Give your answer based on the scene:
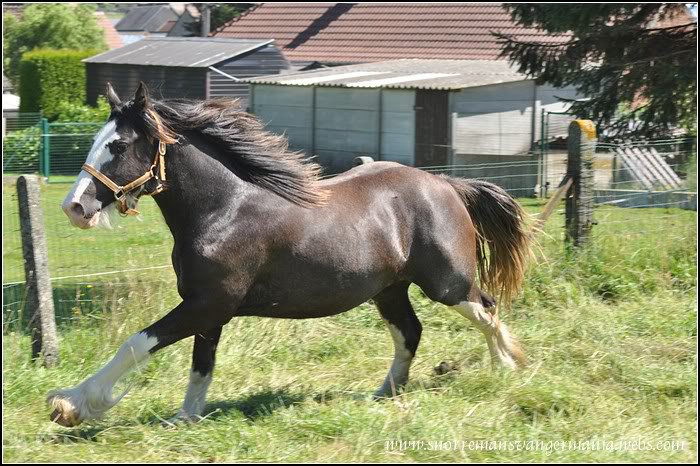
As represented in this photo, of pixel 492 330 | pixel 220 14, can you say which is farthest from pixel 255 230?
pixel 220 14

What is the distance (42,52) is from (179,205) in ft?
91.4

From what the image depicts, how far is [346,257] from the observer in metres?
5.76

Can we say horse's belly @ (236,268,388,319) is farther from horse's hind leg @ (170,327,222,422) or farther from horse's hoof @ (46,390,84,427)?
horse's hoof @ (46,390,84,427)

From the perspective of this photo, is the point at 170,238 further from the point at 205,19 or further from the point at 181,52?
the point at 205,19

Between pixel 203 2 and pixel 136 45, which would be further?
pixel 203 2

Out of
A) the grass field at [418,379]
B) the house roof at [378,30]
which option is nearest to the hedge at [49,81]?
the house roof at [378,30]

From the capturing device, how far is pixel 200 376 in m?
5.67

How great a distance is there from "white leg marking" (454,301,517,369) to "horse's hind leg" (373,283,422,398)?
327mm

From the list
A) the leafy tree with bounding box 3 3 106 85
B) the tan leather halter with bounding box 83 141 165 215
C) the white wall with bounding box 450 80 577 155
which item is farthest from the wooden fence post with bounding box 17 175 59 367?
the leafy tree with bounding box 3 3 106 85

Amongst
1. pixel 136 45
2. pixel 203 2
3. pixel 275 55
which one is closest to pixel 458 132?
pixel 275 55

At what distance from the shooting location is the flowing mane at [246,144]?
555 cm

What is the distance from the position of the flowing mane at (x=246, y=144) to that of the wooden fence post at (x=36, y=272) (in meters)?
1.77

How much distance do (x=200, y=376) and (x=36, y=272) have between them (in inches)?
71.6

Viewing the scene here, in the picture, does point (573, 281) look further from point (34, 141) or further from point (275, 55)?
point (275, 55)
